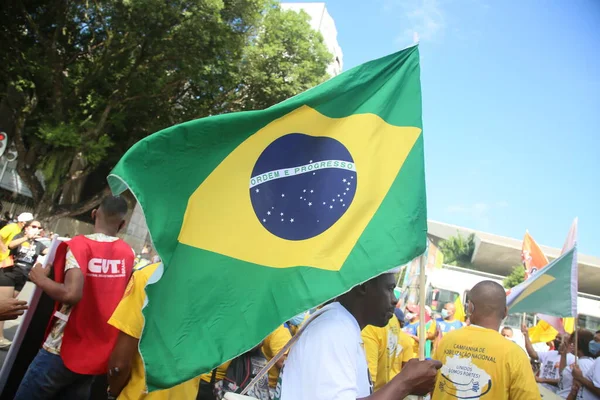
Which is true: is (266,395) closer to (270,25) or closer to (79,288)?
(79,288)

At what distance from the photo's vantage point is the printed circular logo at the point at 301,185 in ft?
7.71

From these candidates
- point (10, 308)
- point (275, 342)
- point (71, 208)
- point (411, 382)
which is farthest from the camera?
point (71, 208)

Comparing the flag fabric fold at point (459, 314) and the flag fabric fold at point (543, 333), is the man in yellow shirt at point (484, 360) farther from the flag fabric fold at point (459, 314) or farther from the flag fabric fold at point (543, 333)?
the flag fabric fold at point (459, 314)

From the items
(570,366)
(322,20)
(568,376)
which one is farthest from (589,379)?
(322,20)

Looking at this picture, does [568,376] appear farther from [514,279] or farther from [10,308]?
[514,279]

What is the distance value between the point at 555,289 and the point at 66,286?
15.5 feet

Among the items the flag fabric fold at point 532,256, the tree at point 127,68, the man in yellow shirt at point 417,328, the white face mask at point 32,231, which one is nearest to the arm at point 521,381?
the flag fabric fold at point 532,256

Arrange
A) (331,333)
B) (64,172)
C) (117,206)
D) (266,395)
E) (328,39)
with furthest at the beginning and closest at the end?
(328,39) → (64,172) → (266,395) → (117,206) → (331,333)

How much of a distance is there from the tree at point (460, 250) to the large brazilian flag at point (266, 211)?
2098 inches

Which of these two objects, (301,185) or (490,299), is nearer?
(301,185)

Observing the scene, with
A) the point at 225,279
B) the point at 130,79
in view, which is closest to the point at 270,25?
the point at 130,79

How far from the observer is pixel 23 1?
1530 centimetres

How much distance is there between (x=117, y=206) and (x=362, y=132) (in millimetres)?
1707

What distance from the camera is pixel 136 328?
2541 millimetres
